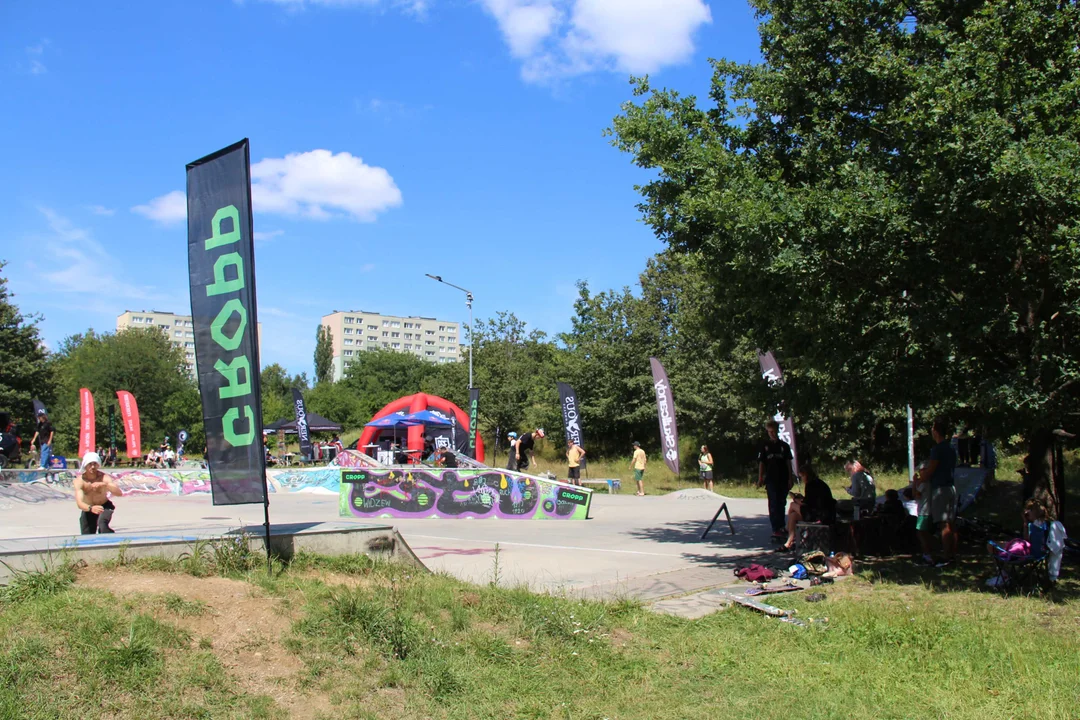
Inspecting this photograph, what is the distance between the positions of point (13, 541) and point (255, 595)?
2.17 meters

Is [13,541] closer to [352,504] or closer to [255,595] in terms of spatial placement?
[255,595]

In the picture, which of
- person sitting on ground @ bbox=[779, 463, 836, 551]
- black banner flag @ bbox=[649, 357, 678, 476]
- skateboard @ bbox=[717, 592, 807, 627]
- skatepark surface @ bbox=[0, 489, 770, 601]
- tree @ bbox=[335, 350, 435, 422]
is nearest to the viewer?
skateboard @ bbox=[717, 592, 807, 627]

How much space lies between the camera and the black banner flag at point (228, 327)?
7383mm

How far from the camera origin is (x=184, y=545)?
22.4ft

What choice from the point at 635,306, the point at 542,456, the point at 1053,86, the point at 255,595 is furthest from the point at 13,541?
the point at 542,456

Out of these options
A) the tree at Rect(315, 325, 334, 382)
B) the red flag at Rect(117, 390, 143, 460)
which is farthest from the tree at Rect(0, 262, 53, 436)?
the tree at Rect(315, 325, 334, 382)

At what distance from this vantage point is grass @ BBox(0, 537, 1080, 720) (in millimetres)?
4656

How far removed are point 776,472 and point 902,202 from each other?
5.82m

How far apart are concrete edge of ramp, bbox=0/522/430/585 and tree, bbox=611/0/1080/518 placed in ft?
17.1

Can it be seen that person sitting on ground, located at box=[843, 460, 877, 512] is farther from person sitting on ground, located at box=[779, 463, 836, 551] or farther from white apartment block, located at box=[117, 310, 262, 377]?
white apartment block, located at box=[117, 310, 262, 377]

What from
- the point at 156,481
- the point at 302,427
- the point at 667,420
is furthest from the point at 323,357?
the point at 667,420

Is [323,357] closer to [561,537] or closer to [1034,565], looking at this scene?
[561,537]

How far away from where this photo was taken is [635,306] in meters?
43.5

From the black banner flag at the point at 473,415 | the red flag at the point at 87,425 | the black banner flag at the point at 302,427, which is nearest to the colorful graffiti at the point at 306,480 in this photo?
the black banner flag at the point at 473,415
